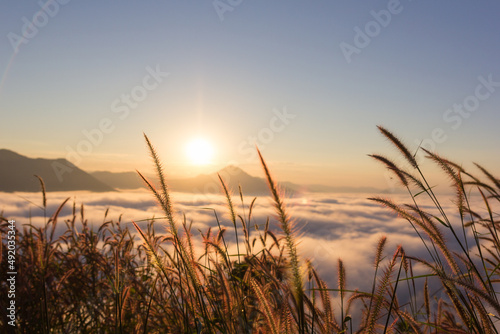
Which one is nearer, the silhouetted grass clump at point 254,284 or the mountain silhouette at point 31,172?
the silhouetted grass clump at point 254,284

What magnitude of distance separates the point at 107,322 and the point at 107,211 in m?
2.11

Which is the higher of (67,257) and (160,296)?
(67,257)

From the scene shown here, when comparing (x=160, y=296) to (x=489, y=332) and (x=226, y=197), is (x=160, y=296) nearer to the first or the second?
(x=226, y=197)

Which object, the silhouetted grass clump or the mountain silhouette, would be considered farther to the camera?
the mountain silhouette

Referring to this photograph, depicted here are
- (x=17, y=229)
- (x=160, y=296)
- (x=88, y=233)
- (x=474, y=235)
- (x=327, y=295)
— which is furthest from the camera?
(x=88, y=233)

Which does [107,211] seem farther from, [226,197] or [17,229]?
[226,197]

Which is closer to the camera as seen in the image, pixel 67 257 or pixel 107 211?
pixel 67 257

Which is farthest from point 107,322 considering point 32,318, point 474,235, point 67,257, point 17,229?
point 474,235

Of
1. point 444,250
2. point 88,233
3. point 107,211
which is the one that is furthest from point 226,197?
point 107,211

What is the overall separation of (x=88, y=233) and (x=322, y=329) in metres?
3.64

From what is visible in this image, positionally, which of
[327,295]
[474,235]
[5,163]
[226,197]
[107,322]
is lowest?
[107,322]

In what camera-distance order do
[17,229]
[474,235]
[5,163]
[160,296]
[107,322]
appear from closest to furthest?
[474,235], [107,322], [17,229], [160,296], [5,163]

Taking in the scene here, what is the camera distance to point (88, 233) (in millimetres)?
4449

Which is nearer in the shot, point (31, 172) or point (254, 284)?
point (254, 284)
